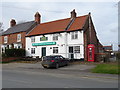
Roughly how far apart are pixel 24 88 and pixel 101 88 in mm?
3740

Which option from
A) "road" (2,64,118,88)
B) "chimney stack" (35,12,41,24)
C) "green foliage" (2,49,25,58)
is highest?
"chimney stack" (35,12,41,24)

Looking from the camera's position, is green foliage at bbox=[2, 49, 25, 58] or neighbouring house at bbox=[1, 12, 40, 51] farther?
neighbouring house at bbox=[1, 12, 40, 51]

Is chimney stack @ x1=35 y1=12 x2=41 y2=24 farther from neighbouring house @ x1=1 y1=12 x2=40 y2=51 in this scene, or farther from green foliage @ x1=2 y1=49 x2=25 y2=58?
green foliage @ x1=2 y1=49 x2=25 y2=58

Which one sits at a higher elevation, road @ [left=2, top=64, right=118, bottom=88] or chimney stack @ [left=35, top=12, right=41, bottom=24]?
chimney stack @ [left=35, top=12, right=41, bottom=24]

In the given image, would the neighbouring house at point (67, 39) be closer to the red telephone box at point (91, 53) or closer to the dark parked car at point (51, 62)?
the red telephone box at point (91, 53)

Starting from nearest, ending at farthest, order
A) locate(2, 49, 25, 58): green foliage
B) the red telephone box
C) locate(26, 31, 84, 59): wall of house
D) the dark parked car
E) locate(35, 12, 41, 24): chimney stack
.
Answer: the dark parked car
the red telephone box
locate(26, 31, 84, 59): wall of house
locate(2, 49, 25, 58): green foliage
locate(35, 12, 41, 24): chimney stack

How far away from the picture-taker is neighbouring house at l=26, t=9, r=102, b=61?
88.2 feet

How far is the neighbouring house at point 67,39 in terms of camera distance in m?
26.9

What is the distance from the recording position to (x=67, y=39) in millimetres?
28547

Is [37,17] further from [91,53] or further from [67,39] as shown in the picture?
[91,53]

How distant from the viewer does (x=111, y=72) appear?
13.7m

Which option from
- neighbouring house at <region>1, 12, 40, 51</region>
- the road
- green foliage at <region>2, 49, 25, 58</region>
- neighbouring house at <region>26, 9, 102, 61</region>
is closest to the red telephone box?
neighbouring house at <region>26, 9, 102, 61</region>

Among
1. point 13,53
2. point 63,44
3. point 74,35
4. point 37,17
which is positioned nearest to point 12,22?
point 37,17

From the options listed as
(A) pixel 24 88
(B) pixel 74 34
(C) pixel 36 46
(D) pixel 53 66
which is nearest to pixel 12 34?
(C) pixel 36 46
